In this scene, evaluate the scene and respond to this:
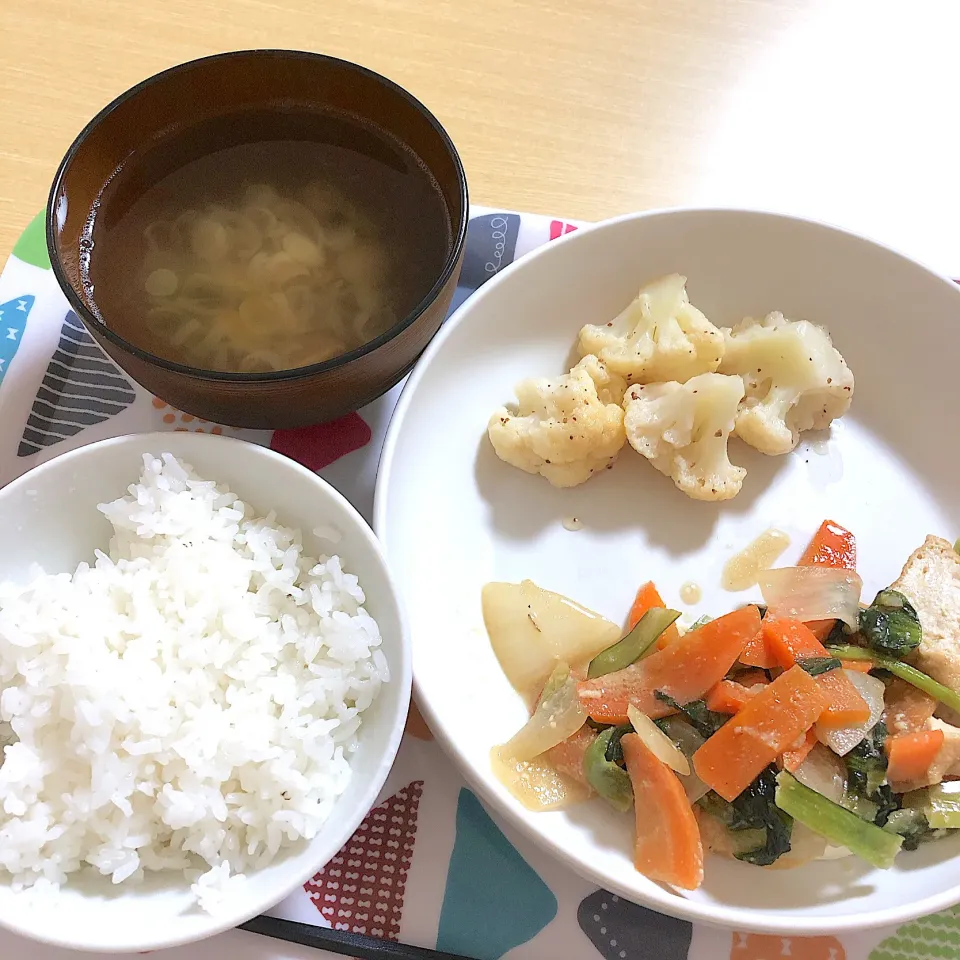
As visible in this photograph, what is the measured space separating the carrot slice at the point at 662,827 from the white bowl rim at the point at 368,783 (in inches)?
15.4

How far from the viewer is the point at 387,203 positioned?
5.10 ft

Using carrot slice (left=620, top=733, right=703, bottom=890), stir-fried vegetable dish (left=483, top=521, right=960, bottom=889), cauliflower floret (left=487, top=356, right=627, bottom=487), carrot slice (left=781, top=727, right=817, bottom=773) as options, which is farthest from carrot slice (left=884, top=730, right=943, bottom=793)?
cauliflower floret (left=487, top=356, right=627, bottom=487)

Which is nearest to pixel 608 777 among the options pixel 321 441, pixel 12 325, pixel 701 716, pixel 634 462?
pixel 701 716

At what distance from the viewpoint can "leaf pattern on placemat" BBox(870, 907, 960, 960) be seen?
1.31 m

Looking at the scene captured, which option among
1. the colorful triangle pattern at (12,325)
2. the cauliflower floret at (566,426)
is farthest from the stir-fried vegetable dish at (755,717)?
the colorful triangle pattern at (12,325)

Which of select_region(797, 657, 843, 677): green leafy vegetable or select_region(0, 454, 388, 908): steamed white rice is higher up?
select_region(797, 657, 843, 677): green leafy vegetable

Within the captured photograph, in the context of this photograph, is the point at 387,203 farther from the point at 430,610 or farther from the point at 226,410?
the point at 430,610

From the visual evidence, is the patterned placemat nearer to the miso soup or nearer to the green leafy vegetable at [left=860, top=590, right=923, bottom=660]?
the green leafy vegetable at [left=860, top=590, right=923, bottom=660]

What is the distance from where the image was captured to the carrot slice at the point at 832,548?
1576mm

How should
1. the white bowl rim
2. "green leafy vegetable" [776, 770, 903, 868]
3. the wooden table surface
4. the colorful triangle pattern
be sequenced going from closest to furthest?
the white bowl rim → "green leafy vegetable" [776, 770, 903, 868] → the colorful triangle pattern → the wooden table surface

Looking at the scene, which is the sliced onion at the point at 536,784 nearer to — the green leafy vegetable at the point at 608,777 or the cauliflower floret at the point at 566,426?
the green leafy vegetable at the point at 608,777

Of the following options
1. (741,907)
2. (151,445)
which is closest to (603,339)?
(151,445)

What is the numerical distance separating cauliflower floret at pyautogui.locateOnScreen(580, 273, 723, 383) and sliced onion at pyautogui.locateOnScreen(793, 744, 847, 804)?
0.72m

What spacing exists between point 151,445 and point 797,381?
3.83 ft
